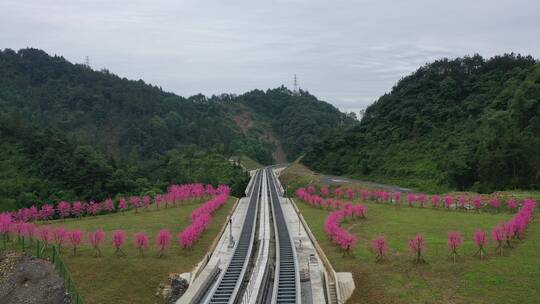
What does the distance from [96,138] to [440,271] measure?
13199cm

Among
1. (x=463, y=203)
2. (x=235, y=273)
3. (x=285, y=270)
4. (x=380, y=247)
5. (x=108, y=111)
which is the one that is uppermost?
(x=108, y=111)

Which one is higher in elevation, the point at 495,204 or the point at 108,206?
the point at 495,204

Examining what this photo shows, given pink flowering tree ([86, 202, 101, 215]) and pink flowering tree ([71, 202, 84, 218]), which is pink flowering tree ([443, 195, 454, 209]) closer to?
pink flowering tree ([86, 202, 101, 215])

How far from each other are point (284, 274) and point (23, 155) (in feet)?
211

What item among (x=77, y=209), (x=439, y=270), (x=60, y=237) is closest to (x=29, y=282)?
(x=60, y=237)

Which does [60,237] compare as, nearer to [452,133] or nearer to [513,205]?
[513,205]

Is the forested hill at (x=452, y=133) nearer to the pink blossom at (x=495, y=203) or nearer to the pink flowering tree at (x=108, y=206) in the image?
the pink blossom at (x=495, y=203)

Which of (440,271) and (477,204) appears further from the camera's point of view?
(477,204)

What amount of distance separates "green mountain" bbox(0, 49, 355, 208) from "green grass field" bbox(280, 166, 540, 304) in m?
43.2

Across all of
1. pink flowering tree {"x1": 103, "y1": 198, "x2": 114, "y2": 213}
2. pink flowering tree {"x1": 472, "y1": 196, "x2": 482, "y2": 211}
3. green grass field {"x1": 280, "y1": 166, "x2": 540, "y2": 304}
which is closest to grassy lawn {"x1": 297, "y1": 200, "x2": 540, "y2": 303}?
green grass field {"x1": 280, "y1": 166, "x2": 540, "y2": 304}

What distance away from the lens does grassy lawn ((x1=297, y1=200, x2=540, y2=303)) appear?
68.0 ft

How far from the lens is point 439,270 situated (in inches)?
949

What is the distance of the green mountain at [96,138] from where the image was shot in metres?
70.0

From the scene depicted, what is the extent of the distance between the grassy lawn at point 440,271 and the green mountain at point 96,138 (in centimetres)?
4382
